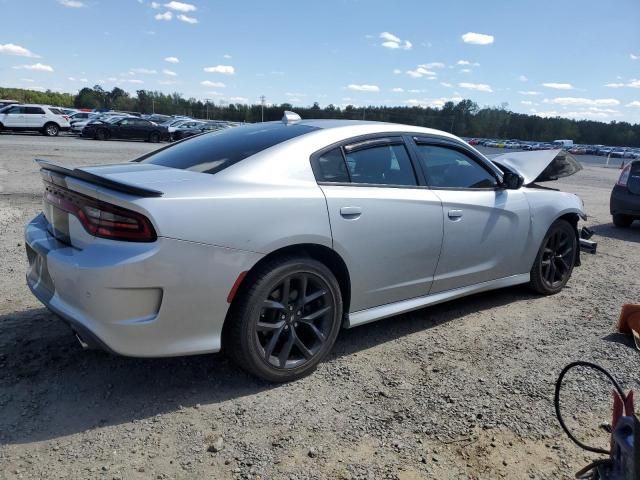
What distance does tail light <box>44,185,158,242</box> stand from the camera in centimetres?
256

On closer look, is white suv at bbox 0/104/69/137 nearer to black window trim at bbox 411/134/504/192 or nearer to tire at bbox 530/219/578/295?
black window trim at bbox 411/134/504/192

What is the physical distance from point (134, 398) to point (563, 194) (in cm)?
421

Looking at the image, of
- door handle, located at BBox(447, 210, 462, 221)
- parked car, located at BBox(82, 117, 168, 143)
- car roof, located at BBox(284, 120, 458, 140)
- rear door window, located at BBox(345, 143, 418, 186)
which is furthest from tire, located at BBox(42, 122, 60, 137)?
door handle, located at BBox(447, 210, 462, 221)

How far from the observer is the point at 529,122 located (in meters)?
84.8

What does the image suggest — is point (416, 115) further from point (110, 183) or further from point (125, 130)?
point (110, 183)

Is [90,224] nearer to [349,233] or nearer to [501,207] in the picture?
[349,233]

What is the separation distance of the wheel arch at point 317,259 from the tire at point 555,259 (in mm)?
2251

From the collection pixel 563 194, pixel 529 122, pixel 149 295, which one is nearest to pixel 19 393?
pixel 149 295

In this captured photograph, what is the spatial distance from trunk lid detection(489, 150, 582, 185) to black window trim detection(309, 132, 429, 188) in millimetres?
1703

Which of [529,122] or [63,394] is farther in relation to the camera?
[529,122]

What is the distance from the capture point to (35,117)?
28.9m

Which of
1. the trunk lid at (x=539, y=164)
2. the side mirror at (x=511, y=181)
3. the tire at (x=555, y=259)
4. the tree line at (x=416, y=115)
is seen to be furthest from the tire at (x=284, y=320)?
the tree line at (x=416, y=115)

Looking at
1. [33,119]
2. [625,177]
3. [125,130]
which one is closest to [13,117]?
[33,119]

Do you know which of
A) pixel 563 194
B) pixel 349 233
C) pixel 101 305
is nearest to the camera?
pixel 101 305
